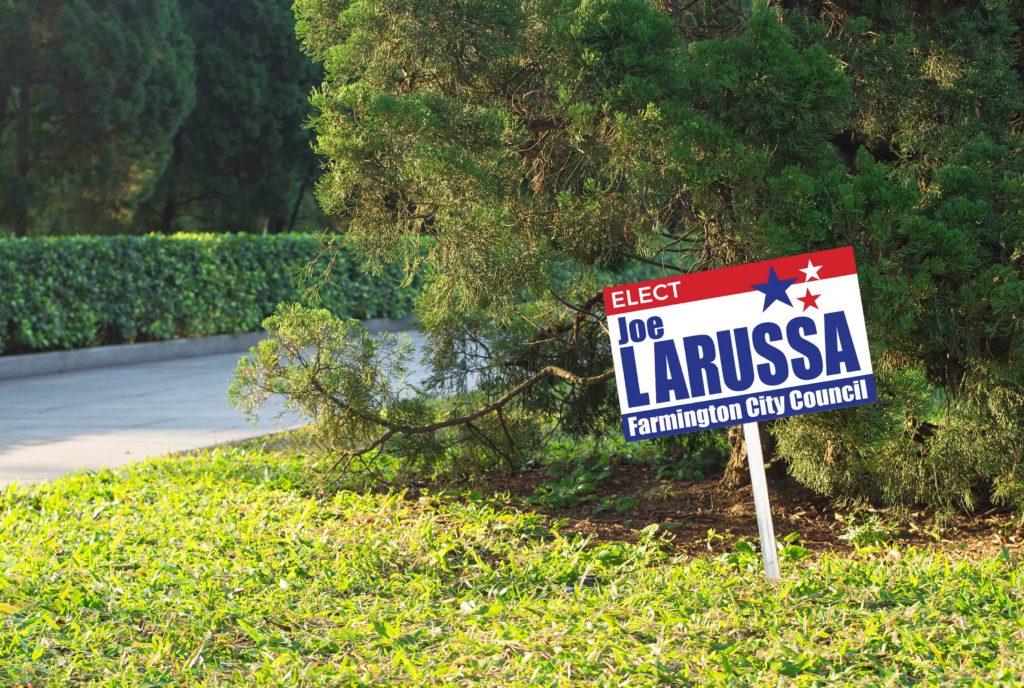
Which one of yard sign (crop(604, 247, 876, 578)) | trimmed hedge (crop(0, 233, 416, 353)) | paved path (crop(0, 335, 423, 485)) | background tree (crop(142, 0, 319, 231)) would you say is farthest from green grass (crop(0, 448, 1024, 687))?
background tree (crop(142, 0, 319, 231))

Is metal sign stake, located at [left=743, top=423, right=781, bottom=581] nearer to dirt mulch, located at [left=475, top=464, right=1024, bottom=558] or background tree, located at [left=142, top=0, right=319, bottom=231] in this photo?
dirt mulch, located at [left=475, top=464, right=1024, bottom=558]

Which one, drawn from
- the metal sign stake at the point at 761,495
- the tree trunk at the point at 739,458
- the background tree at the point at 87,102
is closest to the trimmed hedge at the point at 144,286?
the background tree at the point at 87,102

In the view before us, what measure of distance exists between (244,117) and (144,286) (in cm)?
849

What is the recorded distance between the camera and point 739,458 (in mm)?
5973

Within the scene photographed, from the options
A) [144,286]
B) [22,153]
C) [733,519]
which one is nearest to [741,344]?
[733,519]

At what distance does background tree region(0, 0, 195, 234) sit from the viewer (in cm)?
1919

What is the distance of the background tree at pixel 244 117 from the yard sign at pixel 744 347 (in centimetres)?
1978

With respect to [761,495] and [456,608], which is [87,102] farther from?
[761,495]

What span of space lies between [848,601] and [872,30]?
252 centimetres

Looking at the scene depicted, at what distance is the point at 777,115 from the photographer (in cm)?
445

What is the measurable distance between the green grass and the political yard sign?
683mm

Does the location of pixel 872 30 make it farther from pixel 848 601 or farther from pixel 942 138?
pixel 848 601

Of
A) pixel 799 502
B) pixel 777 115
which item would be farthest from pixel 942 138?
pixel 799 502

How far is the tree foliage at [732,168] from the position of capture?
4.36 metres
